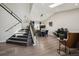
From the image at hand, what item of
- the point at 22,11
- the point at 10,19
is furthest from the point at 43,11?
the point at 10,19

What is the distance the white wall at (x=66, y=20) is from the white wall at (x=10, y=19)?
28.0 inches

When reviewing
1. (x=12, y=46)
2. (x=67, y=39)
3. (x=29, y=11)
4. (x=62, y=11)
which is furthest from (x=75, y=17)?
(x=12, y=46)

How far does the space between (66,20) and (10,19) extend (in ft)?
4.90

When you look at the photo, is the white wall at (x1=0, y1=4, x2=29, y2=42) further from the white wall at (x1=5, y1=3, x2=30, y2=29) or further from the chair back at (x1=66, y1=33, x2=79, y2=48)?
the chair back at (x1=66, y1=33, x2=79, y2=48)

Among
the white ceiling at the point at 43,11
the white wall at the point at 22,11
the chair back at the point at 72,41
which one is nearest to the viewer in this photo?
the white wall at the point at 22,11

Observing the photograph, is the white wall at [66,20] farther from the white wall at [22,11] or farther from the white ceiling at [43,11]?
the white wall at [22,11]

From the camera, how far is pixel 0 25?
2.42 metres

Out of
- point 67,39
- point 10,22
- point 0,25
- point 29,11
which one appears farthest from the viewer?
point 67,39

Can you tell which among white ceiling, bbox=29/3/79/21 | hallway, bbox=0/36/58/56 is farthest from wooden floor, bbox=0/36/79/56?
white ceiling, bbox=29/3/79/21

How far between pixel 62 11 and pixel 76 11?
36 cm

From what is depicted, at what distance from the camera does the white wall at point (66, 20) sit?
103 inches

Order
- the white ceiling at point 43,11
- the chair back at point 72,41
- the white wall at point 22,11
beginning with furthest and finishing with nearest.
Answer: the chair back at point 72,41 → the white ceiling at point 43,11 → the white wall at point 22,11

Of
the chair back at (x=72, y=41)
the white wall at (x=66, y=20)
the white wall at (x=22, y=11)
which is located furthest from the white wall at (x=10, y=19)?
the chair back at (x=72, y=41)

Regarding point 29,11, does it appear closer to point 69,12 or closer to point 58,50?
point 69,12
